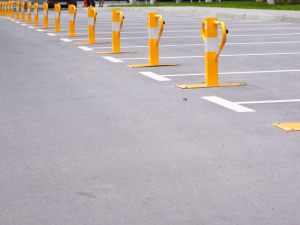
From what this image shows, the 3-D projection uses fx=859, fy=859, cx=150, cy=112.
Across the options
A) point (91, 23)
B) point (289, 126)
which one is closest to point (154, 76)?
point (289, 126)

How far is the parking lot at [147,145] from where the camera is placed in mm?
5500

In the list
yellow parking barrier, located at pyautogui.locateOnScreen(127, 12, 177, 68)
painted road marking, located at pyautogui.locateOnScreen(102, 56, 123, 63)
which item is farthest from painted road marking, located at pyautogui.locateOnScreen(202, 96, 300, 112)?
painted road marking, located at pyautogui.locateOnScreen(102, 56, 123, 63)

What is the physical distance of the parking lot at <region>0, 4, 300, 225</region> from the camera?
5500 millimetres

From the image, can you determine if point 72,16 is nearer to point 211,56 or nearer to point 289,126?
point 211,56

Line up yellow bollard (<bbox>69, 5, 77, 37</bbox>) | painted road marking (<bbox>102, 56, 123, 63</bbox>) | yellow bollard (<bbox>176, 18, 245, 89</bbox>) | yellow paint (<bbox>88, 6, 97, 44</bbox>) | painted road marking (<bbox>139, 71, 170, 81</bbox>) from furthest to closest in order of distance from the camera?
yellow bollard (<bbox>69, 5, 77, 37</bbox>), yellow paint (<bbox>88, 6, 97, 44</bbox>), painted road marking (<bbox>102, 56, 123, 63</bbox>), painted road marking (<bbox>139, 71, 170, 81</bbox>), yellow bollard (<bbox>176, 18, 245, 89</bbox>)

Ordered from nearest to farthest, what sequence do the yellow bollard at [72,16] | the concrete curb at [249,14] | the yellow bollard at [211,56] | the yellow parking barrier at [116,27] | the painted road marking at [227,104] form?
the painted road marking at [227,104] < the yellow bollard at [211,56] < the yellow parking barrier at [116,27] < the yellow bollard at [72,16] < the concrete curb at [249,14]

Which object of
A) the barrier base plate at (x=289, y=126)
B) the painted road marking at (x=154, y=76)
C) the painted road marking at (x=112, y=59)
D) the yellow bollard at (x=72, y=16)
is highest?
the yellow bollard at (x=72, y=16)

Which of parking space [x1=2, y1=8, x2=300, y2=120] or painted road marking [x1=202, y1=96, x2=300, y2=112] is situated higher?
painted road marking [x1=202, y1=96, x2=300, y2=112]

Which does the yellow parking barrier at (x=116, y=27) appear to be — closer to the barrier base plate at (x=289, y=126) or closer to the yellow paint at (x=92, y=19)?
the yellow paint at (x=92, y=19)

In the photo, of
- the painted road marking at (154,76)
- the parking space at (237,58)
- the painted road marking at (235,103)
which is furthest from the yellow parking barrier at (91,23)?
the painted road marking at (235,103)

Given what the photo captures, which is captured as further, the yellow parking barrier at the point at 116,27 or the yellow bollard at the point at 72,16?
the yellow bollard at the point at 72,16

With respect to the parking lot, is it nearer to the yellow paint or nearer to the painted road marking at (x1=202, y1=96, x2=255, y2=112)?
the painted road marking at (x1=202, y1=96, x2=255, y2=112)

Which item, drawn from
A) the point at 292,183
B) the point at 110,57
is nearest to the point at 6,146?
the point at 292,183

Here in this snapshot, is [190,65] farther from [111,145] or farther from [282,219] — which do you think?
[282,219]
